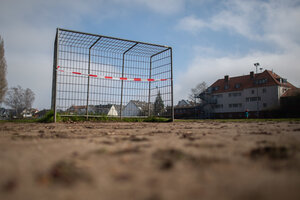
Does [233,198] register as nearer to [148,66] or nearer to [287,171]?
[287,171]

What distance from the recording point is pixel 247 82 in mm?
41000

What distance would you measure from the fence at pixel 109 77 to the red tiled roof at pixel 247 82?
3307 cm

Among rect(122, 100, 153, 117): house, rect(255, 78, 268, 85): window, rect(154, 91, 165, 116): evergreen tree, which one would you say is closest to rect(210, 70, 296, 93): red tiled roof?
rect(255, 78, 268, 85): window

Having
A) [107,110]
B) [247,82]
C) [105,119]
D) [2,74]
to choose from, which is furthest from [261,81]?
[2,74]

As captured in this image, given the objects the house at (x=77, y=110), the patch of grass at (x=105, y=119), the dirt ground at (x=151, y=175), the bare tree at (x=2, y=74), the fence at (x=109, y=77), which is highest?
the bare tree at (x=2, y=74)

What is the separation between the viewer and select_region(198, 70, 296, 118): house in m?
36.7

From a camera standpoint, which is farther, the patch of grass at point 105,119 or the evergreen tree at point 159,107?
the evergreen tree at point 159,107

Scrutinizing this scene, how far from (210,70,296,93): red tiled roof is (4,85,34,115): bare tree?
121ft

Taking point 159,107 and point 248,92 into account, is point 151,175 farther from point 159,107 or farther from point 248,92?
point 248,92

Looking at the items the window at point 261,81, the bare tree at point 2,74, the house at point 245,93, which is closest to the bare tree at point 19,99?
the bare tree at point 2,74

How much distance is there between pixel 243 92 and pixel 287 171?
42.5 metres

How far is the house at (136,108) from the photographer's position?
8.78m

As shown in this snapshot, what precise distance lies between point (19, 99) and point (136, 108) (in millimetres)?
40101

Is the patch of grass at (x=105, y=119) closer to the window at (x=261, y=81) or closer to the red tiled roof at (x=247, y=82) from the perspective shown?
the red tiled roof at (x=247, y=82)
